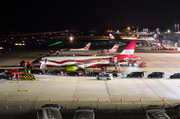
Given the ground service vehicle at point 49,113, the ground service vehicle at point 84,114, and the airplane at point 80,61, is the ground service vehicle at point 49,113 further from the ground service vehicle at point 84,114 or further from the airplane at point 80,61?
the airplane at point 80,61

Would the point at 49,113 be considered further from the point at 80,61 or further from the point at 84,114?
the point at 80,61

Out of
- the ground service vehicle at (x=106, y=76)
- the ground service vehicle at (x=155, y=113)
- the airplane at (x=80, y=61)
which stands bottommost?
the ground service vehicle at (x=155, y=113)

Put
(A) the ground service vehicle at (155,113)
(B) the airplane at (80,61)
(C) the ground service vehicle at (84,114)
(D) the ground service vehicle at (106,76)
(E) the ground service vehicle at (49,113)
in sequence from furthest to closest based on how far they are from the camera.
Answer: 1. (B) the airplane at (80,61)
2. (D) the ground service vehicle at (106,76)
3. (E) the ground service vehicle at (49,113)
4. (C) the ground service vehicle at (84,114)
5. (A) the ground service vehicle at (155,113)

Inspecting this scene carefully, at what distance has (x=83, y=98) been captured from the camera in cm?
2731

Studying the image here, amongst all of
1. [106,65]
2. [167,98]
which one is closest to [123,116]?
[167,98]

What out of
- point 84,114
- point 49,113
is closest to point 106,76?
point 84,114

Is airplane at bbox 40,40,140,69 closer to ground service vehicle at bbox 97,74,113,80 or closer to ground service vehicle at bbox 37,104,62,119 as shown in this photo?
ground service vehicle at bbox 97,74,113,80

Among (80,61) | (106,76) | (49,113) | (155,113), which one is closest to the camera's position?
(155,113)

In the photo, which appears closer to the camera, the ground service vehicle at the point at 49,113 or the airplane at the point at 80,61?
the ground service vehicle at the point at 49,113

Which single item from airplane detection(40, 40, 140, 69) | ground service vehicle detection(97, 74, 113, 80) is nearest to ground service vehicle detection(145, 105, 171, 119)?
ground service vehicle detection(97, 74, 113, 80)

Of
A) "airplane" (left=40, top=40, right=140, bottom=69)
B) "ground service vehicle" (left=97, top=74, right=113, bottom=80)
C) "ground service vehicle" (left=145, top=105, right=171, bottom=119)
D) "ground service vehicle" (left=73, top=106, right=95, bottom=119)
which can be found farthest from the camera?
"airplane" (left=40, top=40, right=140, bottom=69)

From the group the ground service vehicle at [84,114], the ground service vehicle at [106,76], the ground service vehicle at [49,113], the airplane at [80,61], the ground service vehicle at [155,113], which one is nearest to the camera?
the ground service vehicle at [155,113]

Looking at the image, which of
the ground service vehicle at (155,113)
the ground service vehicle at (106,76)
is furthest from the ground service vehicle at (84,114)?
the ground service vehicle at (106,76)

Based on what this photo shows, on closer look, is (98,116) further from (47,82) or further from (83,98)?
(47,82)
